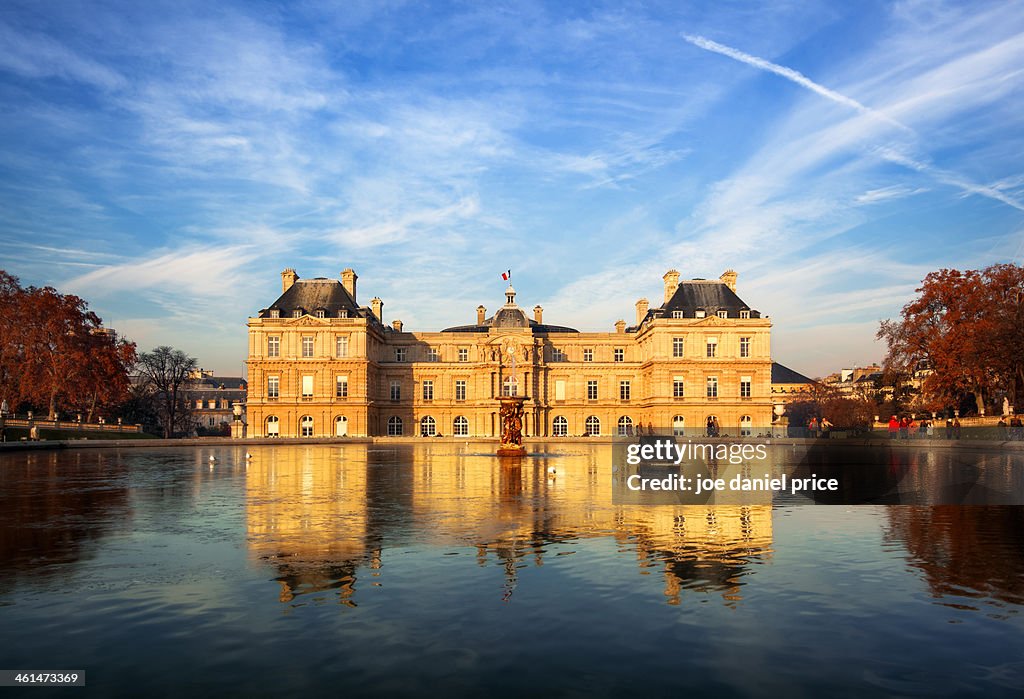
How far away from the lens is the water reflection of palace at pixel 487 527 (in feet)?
38.7

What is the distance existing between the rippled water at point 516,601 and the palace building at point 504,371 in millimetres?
68906

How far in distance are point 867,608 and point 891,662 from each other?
208cm

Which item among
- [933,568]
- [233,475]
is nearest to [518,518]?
[933,568]

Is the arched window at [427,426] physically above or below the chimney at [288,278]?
below

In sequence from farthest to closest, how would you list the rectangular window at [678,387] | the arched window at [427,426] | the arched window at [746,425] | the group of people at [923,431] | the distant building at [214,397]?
the distant building at [214,397], the arched window at [427,426], the rectangular window at [678,387], the arched window at [746,425], the group of people at [923,431]

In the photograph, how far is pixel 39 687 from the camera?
281 inches

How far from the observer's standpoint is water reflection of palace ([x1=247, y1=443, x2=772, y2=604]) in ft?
38.7

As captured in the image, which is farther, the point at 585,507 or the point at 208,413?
the point at 208,413

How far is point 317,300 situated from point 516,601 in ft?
272

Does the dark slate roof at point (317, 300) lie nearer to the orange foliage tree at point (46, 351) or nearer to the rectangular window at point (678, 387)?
the orange foliage tree at point (46, 351)

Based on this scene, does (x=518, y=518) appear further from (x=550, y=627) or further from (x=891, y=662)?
(x=891, y=662)

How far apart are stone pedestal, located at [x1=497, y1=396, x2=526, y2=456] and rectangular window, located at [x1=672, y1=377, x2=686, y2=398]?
1833 inches

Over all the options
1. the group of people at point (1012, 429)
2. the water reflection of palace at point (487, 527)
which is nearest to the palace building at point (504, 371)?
the group of people at point (1012, 429)

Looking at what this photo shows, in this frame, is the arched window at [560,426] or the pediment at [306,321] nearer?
the pediment at [306,321]
